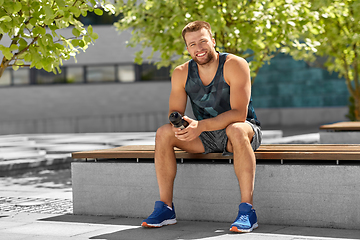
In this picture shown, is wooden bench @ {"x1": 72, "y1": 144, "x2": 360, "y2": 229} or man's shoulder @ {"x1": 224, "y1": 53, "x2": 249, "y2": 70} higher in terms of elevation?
man's shoulder @ {"x1": 224, "y1": 53, "x2": 249, "y2": 70}

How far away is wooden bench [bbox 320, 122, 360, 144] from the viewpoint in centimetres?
1009

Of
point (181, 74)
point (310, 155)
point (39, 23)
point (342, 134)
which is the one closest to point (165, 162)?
point (181, 74)

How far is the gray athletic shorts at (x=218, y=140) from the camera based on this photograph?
4914mm

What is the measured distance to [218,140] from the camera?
16.3 ft

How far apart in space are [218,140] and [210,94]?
1.38ft

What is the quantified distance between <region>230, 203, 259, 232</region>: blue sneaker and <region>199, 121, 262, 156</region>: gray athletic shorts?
545 mm

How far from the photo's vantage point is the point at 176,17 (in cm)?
1095

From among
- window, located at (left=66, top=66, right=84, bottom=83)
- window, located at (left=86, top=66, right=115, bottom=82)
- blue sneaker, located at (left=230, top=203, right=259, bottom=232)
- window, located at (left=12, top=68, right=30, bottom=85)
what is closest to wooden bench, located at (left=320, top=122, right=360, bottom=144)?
blue sneaker, located at (left=230, top=203, right=259, bottom=232)

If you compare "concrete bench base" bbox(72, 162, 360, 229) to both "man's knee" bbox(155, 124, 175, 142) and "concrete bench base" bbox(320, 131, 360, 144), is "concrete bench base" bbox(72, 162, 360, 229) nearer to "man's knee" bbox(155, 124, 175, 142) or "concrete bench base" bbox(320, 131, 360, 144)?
"man's knee" bbox(155, 124, 175, 142)

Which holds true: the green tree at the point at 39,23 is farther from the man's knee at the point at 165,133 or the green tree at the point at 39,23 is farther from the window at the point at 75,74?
the window at the point at 75,74

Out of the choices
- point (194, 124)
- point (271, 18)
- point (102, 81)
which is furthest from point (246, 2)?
point (102, 81)

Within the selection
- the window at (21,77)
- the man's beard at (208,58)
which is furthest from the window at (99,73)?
the man's beard at (208,58)

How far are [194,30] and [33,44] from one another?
6.71ft

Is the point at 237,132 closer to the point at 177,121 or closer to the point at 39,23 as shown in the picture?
the point at 177,121
